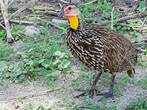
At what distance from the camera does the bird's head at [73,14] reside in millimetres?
5523

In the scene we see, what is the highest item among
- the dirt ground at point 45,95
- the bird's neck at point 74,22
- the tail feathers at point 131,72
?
the bird's neck at point 74,22

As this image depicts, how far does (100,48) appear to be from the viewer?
5.51 metres

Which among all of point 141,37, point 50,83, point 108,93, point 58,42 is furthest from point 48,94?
point 141,37

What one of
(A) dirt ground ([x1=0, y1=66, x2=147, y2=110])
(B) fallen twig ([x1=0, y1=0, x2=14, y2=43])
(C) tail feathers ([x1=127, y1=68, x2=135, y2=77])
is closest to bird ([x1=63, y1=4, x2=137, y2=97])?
(C) tail feathers ([x1=127, y1=68, x2=135, y2=77])

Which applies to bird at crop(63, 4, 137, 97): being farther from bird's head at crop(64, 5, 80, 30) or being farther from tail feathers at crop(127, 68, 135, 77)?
tail feathers at crop(127, 68, 135, 77)

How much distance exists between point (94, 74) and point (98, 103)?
0.68 meters

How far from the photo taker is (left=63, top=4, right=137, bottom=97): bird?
18.0ft

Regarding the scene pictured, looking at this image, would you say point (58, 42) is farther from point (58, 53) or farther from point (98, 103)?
point (98, 103)

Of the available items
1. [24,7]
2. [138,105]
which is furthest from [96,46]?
[24,7]

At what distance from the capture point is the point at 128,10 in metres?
7.88

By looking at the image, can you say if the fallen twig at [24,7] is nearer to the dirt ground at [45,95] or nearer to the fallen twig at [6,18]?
the fallen twig at [6,18]

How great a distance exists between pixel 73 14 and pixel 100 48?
44cm


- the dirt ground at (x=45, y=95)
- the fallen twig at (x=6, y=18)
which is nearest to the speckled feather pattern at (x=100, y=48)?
the dirt ground at (x=45, y=95)

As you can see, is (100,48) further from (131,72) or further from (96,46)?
(131,72)
